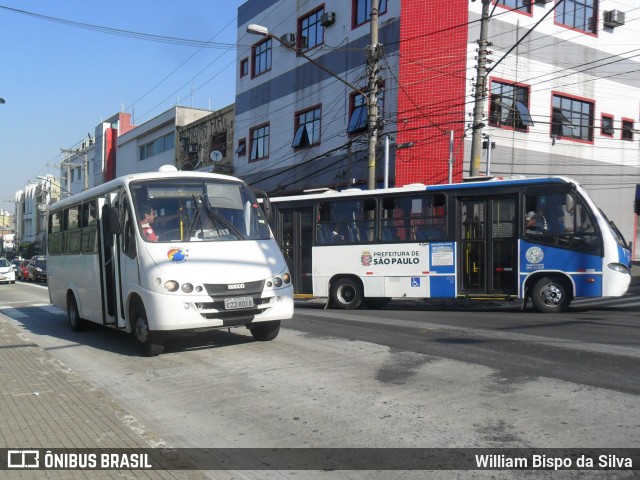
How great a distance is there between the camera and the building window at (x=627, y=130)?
95.1 feet

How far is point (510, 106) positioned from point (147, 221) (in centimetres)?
1973

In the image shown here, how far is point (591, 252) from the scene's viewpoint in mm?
13703

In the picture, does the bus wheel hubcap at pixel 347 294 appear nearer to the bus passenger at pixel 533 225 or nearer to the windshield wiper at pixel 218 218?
the bus passenger at pixel 533 225

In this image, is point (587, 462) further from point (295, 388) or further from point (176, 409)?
point (176, 409)

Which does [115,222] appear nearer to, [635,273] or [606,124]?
[635,273]

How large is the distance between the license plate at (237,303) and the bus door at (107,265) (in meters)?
2.44

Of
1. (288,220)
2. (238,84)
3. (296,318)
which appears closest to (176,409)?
(296,318)

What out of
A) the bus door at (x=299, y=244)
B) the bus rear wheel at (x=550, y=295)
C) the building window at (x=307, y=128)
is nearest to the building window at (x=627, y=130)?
the building window at (x=307, y=128)

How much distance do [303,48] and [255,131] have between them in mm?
6375

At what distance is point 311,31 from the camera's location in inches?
1240

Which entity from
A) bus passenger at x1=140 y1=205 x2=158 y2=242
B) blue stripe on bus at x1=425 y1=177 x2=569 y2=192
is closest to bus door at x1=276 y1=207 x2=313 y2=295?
blue stripe on bus at x1=425 y1=177 x2=569 y2=192

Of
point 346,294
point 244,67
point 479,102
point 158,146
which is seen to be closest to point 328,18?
point 244,67

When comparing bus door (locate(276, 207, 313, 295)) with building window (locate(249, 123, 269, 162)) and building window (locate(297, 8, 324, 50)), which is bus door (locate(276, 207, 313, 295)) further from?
building window (locate(249, 123, 269, 162))

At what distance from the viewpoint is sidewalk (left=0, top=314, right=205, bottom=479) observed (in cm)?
461
